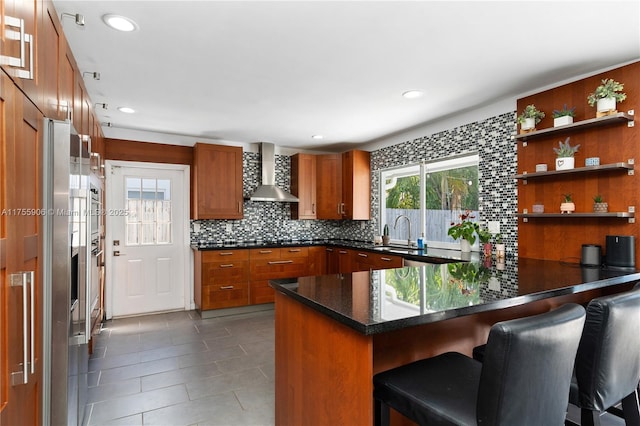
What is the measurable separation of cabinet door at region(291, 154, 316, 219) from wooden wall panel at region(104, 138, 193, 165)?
1.57 metres

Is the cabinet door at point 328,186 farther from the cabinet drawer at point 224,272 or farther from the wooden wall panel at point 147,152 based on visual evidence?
the wooden wall panel at point 147,152

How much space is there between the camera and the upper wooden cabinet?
4.56 meters

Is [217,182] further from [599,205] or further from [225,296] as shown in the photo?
[599,205]

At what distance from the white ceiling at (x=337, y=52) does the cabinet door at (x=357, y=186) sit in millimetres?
1513

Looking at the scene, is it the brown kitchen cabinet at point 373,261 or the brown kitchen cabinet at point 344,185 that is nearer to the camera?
the brown kitchen cabinet at point 373,261

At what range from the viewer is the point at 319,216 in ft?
17.9

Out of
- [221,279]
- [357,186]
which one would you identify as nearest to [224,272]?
[221,279]

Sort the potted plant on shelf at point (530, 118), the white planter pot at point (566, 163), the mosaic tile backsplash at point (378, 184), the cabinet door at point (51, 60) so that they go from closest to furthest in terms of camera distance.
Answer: the cabinet door at point (51, 60)
the white planter pot at point (566, 163)
the potted plant on shelf at point (530, 118)
the mosaic tile backsplash at point (378, 184)

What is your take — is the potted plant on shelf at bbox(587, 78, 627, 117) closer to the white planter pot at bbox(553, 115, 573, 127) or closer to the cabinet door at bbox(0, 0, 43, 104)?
the white planter pot at bbox(553, 115, 573, 127)

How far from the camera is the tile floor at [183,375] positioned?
2219 mm

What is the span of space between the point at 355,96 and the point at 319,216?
2.53 m

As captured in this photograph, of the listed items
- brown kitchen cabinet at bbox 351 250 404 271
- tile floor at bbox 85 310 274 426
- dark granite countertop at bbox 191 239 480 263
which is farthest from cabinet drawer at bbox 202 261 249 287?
brown kitchen cabinet at bbox 351 250 404 271

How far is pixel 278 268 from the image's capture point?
4816 millimetres

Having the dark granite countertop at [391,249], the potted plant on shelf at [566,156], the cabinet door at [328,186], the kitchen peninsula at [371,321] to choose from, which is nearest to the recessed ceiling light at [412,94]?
the potted plant on shelf at [566,156]
